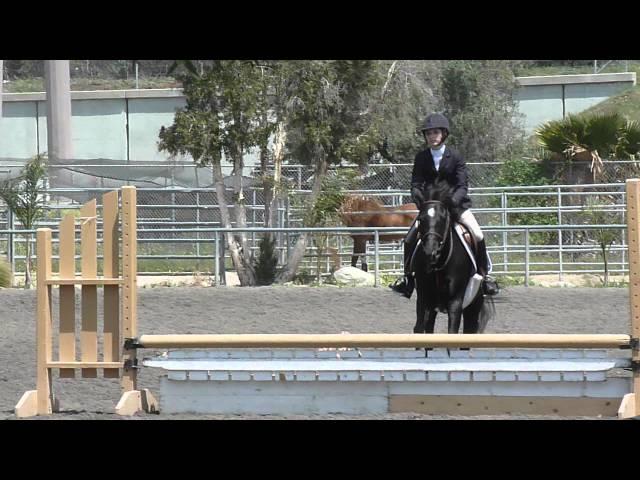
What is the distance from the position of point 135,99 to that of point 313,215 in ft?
42.1

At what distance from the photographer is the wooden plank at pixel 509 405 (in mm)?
6633

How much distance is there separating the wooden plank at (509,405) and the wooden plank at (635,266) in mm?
153

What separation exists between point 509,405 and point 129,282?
96.6 inches

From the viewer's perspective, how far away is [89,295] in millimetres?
7152

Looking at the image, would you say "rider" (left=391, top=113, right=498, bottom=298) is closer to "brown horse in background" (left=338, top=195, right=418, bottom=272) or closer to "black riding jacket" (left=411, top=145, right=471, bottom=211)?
"black riding jacket" (left=411, top=145, right=471, bottom=211)

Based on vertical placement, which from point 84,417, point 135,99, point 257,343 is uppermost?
point 135,99

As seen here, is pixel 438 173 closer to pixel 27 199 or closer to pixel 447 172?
pixel 447 172

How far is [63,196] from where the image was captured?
20531 millimetres

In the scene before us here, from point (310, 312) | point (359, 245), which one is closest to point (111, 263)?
point (310, 312)

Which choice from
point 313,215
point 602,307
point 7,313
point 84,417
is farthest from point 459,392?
point 313,215

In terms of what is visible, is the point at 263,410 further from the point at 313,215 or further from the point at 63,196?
the point at 63,196

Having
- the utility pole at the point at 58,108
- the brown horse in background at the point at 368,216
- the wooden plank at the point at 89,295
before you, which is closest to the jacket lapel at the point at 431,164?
the wooden plank at the point at 89,295

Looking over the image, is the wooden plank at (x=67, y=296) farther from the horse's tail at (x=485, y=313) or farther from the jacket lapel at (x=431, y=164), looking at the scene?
the horse's tail at (x=485, y=313)

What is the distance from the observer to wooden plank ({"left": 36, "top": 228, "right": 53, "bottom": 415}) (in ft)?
22.8
